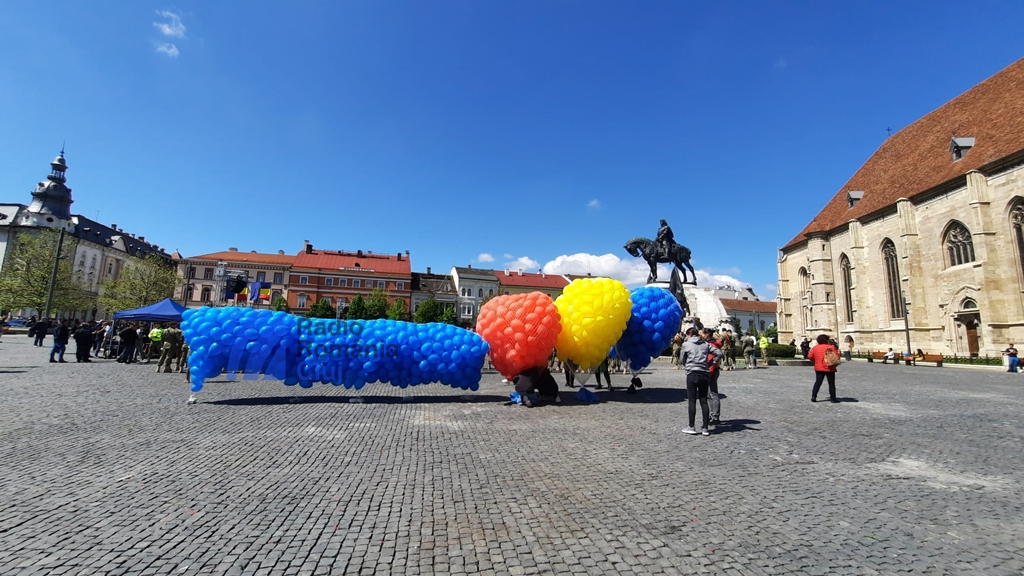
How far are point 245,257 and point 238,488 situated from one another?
6663 centimetres

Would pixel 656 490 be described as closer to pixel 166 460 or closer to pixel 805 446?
pixel 805 446

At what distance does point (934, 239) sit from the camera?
94.4ft

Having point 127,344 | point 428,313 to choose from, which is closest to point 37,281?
point 127,344

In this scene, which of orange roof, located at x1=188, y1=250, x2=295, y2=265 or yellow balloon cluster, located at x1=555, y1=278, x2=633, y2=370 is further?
orange roof, located at x1=188, y1=250, x2=295, y2=265

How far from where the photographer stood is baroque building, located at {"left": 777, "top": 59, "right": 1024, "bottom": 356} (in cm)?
2475

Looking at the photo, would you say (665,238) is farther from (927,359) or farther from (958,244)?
(958,244)

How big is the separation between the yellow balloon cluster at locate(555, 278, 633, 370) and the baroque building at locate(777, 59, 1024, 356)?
2973 cm

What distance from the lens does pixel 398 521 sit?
132 inches

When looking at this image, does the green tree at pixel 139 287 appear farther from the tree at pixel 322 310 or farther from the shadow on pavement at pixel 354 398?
the shadow on pavement at pixel 354 398

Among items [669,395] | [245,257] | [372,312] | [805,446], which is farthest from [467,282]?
[805,446]

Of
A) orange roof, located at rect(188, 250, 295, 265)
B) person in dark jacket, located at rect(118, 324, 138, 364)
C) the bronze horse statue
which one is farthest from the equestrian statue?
orange roof, located at rect(188, 250, 295, 265)

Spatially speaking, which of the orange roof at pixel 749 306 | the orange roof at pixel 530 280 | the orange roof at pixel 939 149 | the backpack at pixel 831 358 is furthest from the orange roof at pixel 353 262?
the orange roof at pixel 749 306

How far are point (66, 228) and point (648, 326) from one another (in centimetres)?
6964

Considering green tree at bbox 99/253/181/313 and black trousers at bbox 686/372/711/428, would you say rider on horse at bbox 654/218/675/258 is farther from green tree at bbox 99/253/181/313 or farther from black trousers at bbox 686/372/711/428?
green tree at bbox 99/253/181/313
